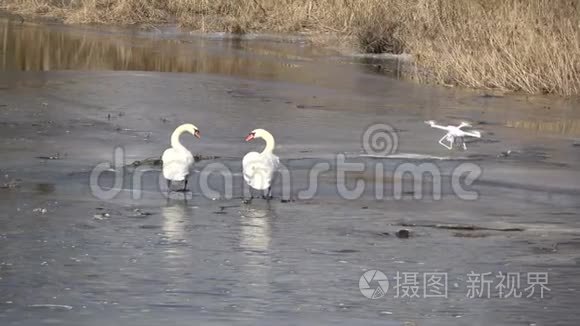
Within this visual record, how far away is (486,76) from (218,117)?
6.03m

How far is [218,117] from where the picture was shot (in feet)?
55.8

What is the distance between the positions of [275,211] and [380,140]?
4.58 m

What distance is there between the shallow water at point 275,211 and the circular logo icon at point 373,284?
6 cm

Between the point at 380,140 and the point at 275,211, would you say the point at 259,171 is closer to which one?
the point at 275,211

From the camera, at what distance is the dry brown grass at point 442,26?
68.5 feet

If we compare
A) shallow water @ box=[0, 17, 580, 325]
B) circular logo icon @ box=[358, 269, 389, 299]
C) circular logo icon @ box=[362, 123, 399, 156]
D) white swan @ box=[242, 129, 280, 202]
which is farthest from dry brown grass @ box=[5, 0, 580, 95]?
circular logo icon @ box=[358, 269, 389, 299]

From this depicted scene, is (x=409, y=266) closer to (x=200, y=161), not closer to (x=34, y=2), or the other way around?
(x=200, y=161)

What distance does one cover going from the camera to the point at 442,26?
23188 millimetres

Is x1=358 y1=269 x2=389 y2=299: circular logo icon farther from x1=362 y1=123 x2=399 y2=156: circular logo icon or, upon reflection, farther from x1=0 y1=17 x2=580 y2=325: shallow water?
x1=362 y1=123 x2=399 y2=156: circular logo icon

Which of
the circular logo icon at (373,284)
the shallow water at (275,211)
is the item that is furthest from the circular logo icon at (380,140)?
the circular logo icon at (373,284)

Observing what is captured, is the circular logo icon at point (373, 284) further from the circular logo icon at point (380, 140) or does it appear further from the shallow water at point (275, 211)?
the circular logo icon at point (380, 140)

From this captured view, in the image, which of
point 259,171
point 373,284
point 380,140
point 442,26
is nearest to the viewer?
point 373,284

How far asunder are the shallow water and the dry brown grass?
2.40 feet

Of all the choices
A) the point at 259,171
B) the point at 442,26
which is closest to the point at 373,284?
the point at 259,171
